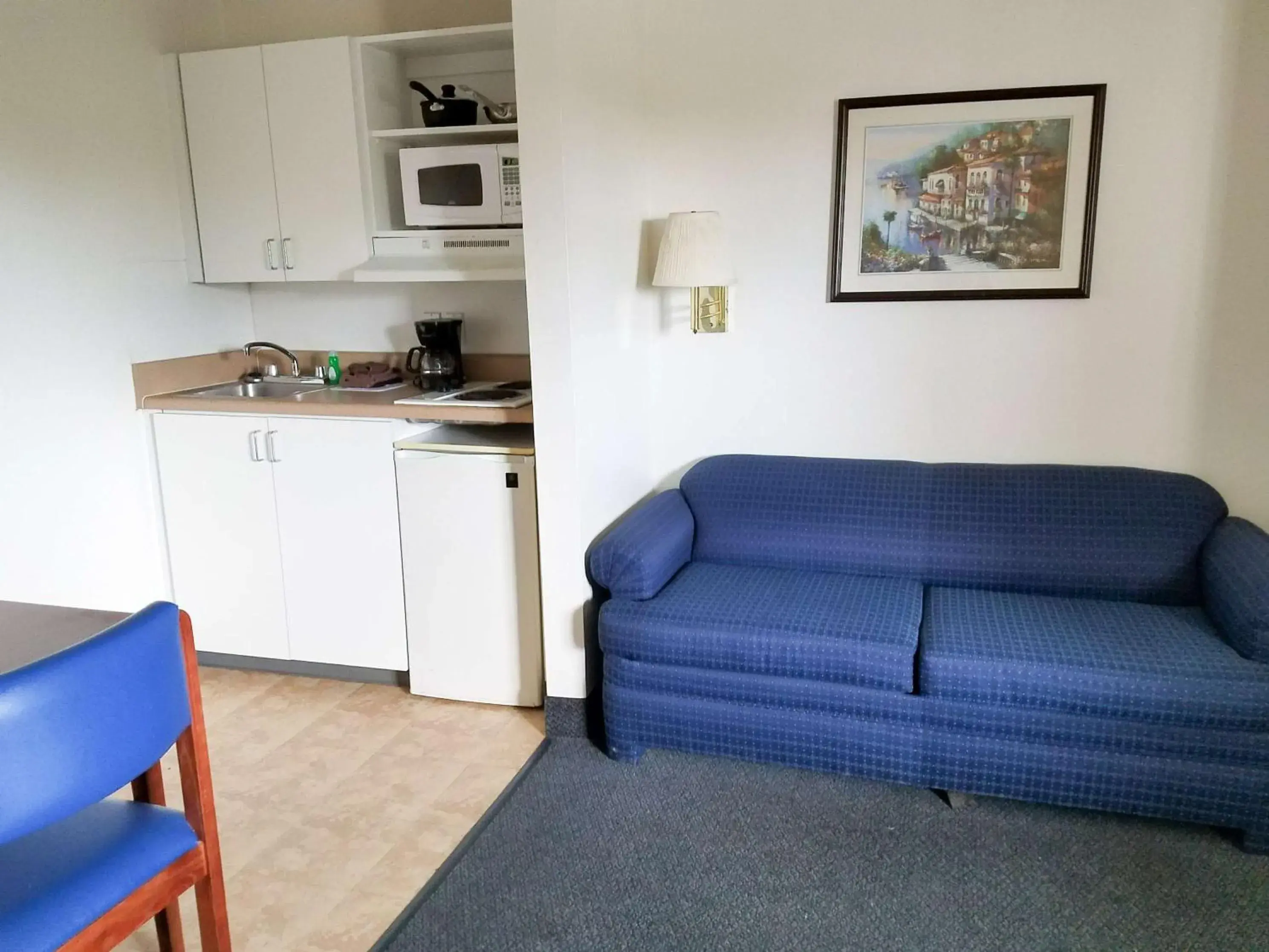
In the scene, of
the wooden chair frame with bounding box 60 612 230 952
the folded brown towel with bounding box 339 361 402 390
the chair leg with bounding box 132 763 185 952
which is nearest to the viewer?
the wooden chair frame with bounding box 60 612 230 952

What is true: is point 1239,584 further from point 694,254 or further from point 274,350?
point 274,350

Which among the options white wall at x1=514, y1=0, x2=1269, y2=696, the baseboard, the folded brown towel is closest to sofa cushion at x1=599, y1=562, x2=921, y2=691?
white wall at x1=514, y1=0, x2=1269, y2=696

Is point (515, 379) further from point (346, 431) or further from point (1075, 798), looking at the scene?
point (1075, 798)

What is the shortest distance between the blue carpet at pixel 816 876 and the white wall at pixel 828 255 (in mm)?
536

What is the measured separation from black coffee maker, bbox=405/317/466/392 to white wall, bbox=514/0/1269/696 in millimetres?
675

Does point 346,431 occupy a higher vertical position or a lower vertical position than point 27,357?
lower

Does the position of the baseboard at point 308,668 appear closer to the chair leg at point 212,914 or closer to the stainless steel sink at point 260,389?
the stainless steel sink at point 260,389

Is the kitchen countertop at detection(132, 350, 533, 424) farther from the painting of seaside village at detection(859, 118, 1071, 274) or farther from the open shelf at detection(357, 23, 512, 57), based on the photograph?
the painting of seaside village at detection(859, 118, 1071, 274)

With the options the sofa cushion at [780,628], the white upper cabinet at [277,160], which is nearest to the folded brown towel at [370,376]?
the white upper cabinet at [277,160]

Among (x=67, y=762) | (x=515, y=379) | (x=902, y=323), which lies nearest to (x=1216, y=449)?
(x=902, y=323)

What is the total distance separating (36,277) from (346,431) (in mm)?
1013

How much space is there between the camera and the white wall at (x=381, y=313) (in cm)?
327

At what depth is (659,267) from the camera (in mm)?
2775

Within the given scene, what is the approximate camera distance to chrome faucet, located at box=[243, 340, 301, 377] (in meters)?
3.46
